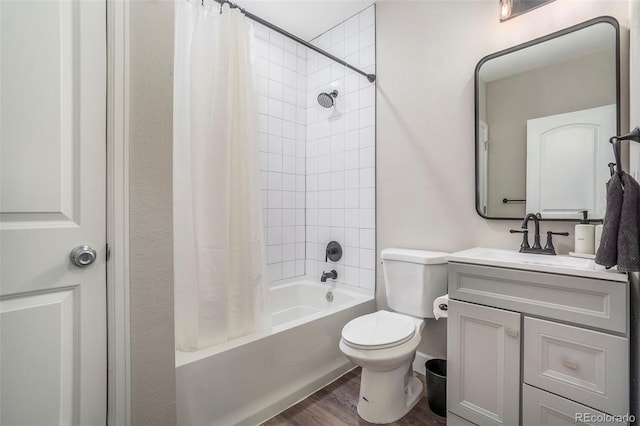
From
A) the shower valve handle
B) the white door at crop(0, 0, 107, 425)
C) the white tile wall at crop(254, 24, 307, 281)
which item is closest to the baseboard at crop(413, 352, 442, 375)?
the shower valve handle

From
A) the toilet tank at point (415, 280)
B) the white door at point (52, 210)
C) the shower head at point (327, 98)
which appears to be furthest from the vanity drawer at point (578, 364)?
the shower head at point (327, 98)

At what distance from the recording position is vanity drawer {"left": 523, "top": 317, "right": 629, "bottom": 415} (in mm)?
1008

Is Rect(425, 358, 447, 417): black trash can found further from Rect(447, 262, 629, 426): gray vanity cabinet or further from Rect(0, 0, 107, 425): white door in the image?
Rect(0, 0, 107, 425): white door

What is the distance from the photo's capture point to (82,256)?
0.95 metres

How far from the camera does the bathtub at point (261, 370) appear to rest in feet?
4.37

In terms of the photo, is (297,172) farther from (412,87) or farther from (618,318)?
(618,318)

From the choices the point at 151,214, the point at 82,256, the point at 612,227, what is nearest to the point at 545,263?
the point at 612,227

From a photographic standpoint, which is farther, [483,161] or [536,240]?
[483,161]

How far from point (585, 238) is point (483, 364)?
744mm

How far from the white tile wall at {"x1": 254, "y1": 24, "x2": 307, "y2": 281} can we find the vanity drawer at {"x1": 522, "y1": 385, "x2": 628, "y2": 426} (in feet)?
6.07

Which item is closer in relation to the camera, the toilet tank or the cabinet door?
the cabinet door

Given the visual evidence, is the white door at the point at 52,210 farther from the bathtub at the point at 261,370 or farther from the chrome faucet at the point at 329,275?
the chrome faucet at the point at 329,275

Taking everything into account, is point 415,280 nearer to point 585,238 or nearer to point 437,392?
point 437,392

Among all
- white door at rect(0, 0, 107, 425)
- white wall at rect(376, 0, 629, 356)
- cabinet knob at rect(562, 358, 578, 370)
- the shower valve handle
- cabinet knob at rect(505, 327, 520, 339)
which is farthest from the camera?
the shower valve handle
